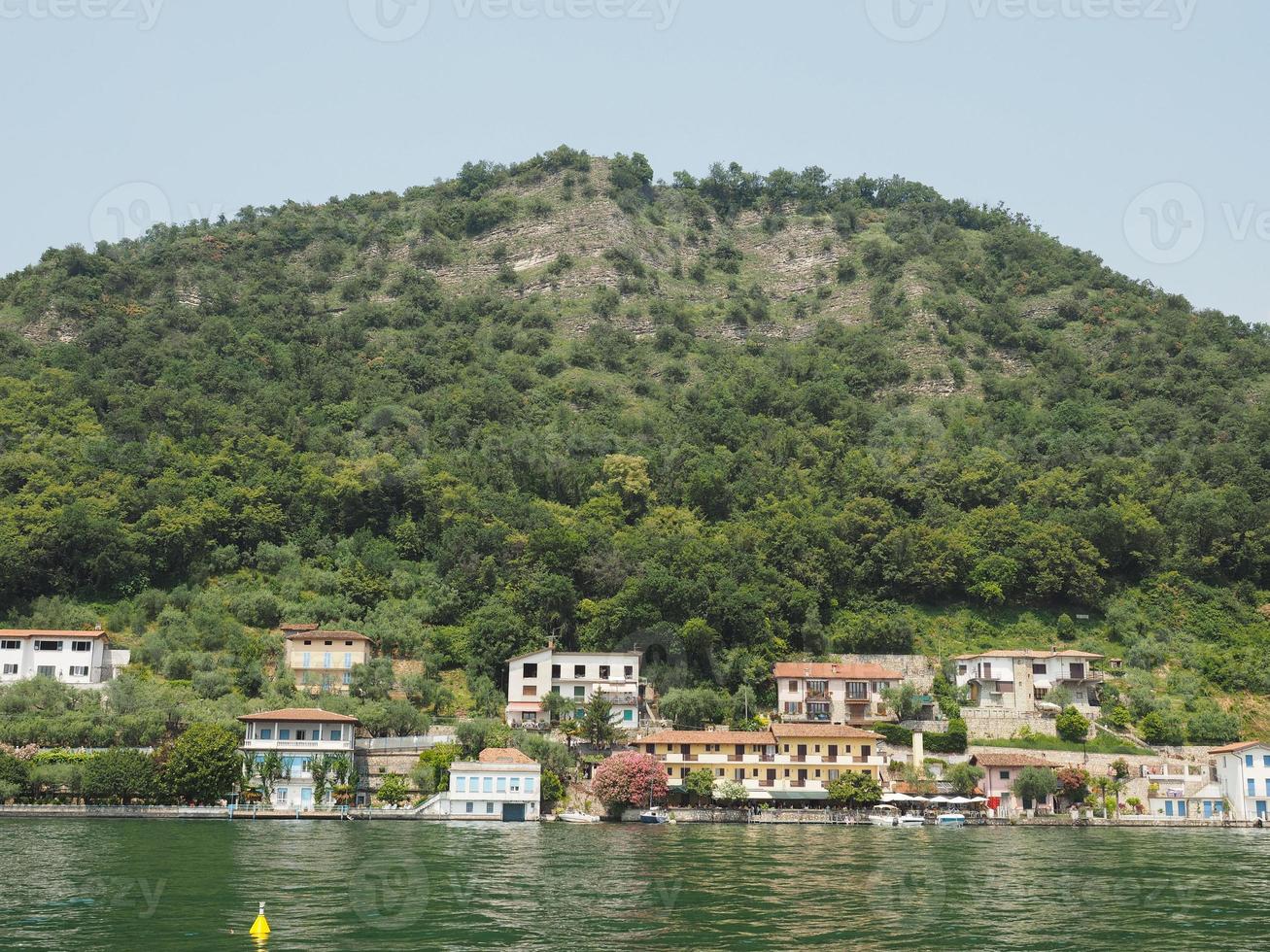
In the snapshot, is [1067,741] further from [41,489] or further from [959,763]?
[41,489]

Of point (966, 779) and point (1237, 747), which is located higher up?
point (1237, 747)

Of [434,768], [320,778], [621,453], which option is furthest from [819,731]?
[621,453]

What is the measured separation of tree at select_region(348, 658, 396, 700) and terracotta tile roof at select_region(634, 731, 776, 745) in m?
15.3

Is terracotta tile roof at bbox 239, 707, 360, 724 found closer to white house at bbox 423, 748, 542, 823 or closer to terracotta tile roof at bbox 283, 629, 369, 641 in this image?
white house at bbox 423, 748, 542, 823

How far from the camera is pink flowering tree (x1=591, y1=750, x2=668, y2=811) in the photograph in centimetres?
6850

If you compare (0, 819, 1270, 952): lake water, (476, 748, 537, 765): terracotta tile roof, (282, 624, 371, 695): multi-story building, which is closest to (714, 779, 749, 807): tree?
(476, 748, 537, 765): terracotta tile roof

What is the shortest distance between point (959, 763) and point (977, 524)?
83.4 feet

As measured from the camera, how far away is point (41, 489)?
9556cm

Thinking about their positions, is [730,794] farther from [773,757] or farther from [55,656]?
[55,656]

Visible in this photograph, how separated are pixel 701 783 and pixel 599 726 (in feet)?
21.5

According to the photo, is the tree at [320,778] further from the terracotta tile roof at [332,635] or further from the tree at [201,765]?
the terracotta tile roof at [332,635]

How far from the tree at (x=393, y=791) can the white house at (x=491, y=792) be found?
7.12ft

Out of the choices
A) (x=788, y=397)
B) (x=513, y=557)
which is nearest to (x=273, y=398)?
(x=513, y=557)

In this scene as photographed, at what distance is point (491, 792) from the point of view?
68188 millimetres
